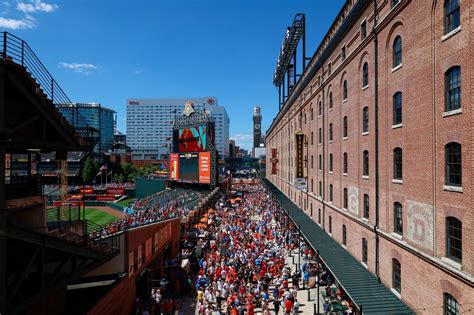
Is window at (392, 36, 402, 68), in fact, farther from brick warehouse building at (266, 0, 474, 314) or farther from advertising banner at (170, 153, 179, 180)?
advertising banner at (170, 153, 179, 180)

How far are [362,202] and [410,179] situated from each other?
5.82 m

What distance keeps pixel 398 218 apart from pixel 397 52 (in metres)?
8.01

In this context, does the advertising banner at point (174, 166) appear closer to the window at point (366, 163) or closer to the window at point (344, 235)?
the window at point (344, 235)

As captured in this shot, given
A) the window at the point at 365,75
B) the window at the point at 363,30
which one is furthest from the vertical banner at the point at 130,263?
the window at the point at 363,30

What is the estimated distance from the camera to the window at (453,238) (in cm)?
1055

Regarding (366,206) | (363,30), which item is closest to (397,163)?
(366,206)

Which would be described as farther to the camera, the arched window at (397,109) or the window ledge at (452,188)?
the arched window at (397,109)

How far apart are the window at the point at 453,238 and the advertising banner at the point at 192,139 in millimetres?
48033

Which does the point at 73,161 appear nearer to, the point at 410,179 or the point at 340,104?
the point at 340,104

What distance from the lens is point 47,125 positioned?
11062mm

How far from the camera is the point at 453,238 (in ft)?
35.6

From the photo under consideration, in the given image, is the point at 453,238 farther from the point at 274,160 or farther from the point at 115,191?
the point at 115,191

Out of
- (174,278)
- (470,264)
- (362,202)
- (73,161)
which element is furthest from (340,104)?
(73,161)

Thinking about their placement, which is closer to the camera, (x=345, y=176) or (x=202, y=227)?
(x=345, y=176)
